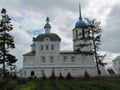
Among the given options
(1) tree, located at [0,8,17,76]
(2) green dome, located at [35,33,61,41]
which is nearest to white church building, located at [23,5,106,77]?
(2) green dome, located at [35,33,61,41]

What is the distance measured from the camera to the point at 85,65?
2662 inches

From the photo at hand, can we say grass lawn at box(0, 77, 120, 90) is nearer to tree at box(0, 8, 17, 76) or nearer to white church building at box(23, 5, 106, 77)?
tree at box(0, 8, 17, 76)

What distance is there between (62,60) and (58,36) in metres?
6.25

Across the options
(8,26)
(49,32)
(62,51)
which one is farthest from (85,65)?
(8,26)

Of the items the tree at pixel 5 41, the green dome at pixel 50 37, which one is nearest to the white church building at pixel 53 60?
the green dome at pixel 50 37

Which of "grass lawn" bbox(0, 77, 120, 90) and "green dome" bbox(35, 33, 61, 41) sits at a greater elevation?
"green dome" bbox(35, 33, 61, 41)

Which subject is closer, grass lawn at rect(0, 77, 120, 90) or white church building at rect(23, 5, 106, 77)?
grass lawn at rect(0, 77, 120, 90)

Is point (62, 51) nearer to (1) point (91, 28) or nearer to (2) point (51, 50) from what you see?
(2) point (51, 50)

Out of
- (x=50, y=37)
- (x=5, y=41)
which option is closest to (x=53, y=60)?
(x=50, y=37)

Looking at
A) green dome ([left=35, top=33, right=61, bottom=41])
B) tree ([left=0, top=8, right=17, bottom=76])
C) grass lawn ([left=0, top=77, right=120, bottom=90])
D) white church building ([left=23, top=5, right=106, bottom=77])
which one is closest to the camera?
grass lawn ([left=0, top=77, right=120, bottom=90])

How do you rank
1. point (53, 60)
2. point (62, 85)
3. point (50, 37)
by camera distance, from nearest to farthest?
point (62, 85)
point (53, 60)
point (50, 37)

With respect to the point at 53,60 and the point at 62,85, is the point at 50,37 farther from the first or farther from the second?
the point at 62,85

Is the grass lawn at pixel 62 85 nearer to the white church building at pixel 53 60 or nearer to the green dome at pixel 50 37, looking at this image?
the white church building at pixel 53 60

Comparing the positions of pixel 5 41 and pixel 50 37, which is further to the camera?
pixel 50 37
